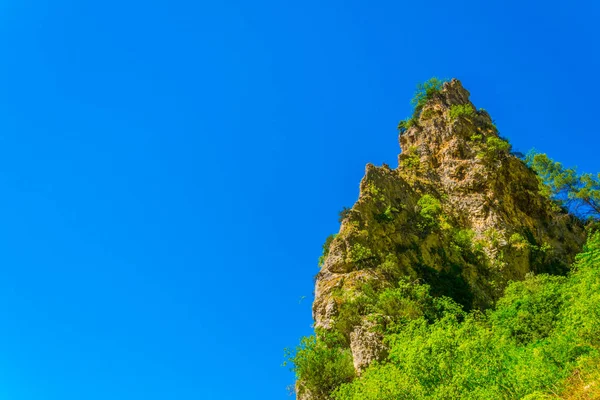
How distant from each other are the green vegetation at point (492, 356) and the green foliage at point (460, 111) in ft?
119

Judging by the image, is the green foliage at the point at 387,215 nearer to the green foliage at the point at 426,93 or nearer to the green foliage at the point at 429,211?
the green foliage at the point at 429,211

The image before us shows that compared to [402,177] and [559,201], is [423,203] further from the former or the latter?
[559,201]

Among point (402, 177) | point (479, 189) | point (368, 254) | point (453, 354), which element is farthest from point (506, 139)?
point (453, 354)

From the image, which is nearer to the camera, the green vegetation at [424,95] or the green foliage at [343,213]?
the green foliage at [343,213]

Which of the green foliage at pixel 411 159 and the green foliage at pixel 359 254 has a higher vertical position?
the green foliage at pixel 411 159

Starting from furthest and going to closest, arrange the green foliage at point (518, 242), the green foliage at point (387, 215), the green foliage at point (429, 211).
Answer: the green foliage at point (429, 211) → the green foliage at point (387, 215) → the green foliage at point (518, 242)

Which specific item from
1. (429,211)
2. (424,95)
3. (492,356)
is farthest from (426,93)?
(492,356)

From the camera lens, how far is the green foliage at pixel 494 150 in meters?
59.5

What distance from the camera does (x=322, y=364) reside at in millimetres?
34031

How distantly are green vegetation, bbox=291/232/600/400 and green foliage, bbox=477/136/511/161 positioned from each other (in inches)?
1014

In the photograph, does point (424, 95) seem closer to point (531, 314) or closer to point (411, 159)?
point (411, 159)

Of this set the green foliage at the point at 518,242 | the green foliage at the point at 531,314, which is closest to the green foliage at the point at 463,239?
the green foliage at the point at 518,242

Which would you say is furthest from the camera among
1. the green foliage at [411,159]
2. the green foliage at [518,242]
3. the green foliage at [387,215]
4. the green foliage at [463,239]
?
the green foliage at [411,159]

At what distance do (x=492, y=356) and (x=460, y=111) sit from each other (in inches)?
2118
